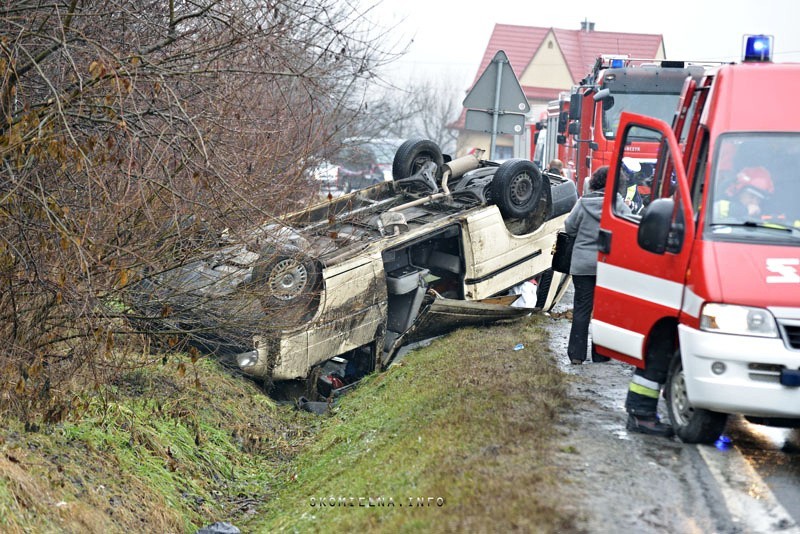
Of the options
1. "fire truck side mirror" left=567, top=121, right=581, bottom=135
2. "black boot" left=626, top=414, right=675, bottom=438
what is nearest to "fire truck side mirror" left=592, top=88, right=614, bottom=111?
"fire truck side mirror" left=567, top=121, right=581, bottom=135

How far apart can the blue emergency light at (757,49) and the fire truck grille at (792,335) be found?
6.63ft

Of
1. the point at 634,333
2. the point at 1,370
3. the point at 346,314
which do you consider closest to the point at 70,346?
the point at 1,370

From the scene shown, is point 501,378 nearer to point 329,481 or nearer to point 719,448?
point 329,481

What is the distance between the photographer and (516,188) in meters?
11.1

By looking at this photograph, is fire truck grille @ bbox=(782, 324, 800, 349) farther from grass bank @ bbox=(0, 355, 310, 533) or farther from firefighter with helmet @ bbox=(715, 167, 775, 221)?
grass bank @ bbox=(0, 355, 310, 533)

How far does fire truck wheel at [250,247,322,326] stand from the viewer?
8.22 meters

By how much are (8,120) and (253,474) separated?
3.57 m

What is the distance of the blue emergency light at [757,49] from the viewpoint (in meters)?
6.40

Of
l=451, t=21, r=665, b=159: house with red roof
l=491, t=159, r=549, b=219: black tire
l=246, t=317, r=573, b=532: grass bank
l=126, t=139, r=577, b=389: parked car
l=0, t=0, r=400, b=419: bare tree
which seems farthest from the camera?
l=451, t=21, r=665, b=159: house with red roof

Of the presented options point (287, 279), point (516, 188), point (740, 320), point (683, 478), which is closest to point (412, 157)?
point (516, 188)

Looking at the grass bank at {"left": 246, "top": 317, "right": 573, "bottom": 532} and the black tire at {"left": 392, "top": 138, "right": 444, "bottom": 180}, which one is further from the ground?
the black tire at {"left": 392, "top": 138, "right": 444, "bottom": 180}

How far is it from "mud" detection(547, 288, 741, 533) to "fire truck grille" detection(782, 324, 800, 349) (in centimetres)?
87

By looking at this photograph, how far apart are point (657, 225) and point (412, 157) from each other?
21.0ft

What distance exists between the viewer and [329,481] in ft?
22.6
